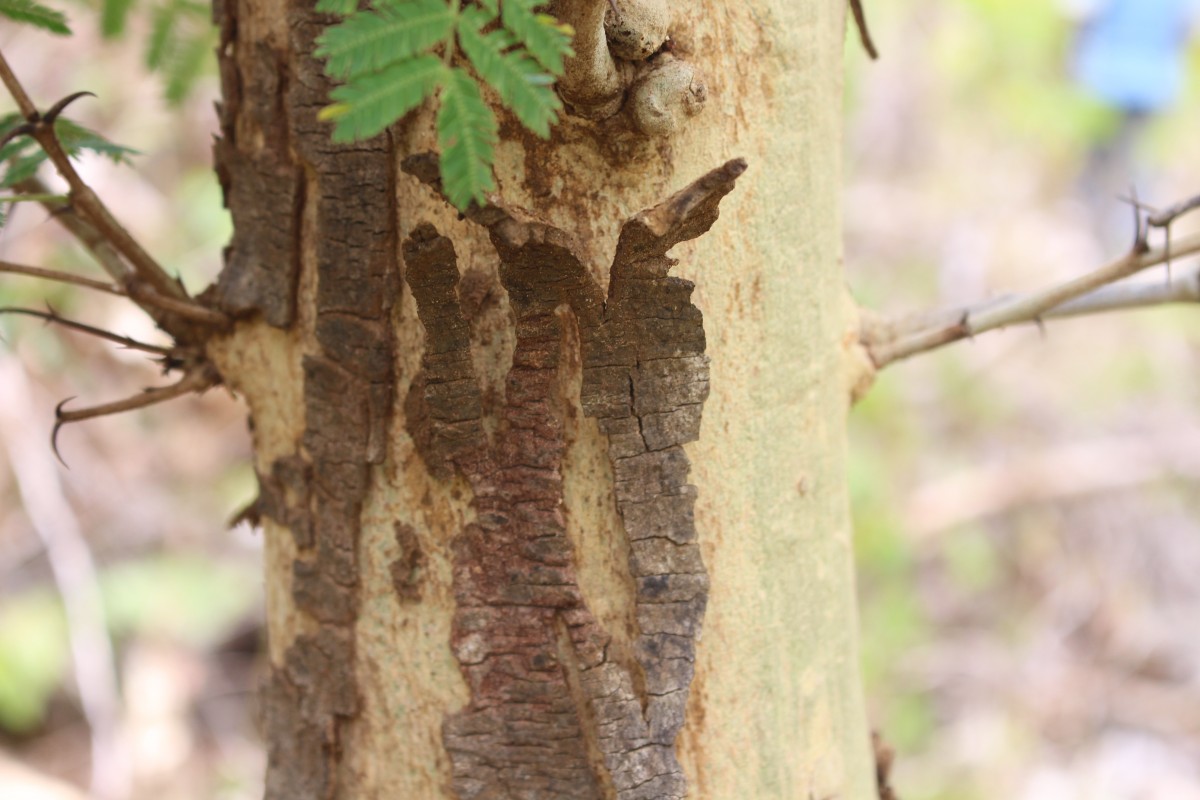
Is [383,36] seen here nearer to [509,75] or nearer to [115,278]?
[509,75]

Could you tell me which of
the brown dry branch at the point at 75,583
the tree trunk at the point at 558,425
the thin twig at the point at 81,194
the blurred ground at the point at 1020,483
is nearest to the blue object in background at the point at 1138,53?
the blurred ground at the point at 1020,483

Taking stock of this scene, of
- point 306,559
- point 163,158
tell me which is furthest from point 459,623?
point 163,158

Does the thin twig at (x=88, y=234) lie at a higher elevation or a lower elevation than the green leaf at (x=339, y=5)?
higher

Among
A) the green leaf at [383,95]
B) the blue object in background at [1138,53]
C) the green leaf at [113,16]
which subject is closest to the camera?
the green leaf at [383,95]

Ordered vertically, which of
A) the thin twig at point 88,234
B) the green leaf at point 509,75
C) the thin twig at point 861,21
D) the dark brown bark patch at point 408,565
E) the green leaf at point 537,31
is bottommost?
the dark brown bark patch at point 408,565

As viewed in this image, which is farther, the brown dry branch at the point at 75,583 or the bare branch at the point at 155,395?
the brown dry branch at the point at 75,583

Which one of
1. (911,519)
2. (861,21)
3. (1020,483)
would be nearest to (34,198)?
(861,21)

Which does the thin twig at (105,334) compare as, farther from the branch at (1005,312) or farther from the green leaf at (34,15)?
the branch at (1005,312)
